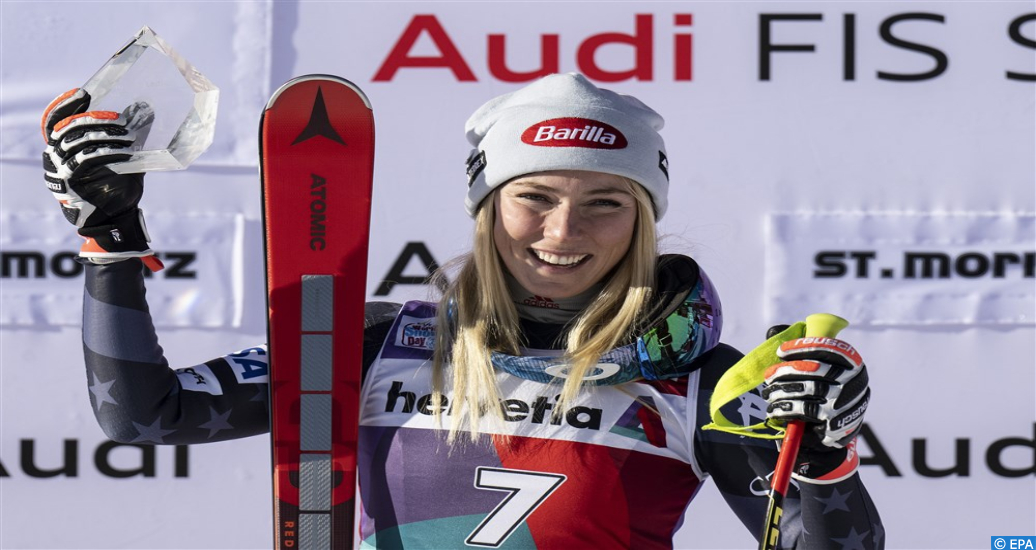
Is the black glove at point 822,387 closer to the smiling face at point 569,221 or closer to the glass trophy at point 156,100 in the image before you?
the smiling face at point 569,221

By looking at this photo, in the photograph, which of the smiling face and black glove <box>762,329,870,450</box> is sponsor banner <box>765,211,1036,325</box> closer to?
the smiling face

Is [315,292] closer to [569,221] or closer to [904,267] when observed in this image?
[569,221]

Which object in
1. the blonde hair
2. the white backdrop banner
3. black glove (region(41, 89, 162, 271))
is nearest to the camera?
black glove (region(41, 89, 162, 271))

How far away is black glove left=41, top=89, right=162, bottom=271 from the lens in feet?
5.13

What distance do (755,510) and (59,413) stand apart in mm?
1900

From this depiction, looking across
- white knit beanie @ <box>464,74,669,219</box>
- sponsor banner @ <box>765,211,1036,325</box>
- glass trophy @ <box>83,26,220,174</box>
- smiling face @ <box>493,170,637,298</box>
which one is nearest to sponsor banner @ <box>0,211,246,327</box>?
glass trophy @ <box>83,26,220,174</box>

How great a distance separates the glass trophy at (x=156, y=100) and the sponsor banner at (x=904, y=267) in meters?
1.50

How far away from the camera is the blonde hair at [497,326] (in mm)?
1669

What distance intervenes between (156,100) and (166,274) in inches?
43.7

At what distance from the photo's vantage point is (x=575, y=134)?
168 centimetres

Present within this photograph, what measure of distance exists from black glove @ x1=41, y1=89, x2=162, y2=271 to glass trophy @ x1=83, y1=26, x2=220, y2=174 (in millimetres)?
22

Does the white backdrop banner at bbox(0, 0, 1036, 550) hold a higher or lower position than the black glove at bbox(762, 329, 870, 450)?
higher

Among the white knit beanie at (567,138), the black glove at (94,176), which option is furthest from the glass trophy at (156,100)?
the white knit beanie at (567,138)

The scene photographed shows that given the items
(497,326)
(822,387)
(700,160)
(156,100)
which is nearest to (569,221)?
(497,326)
